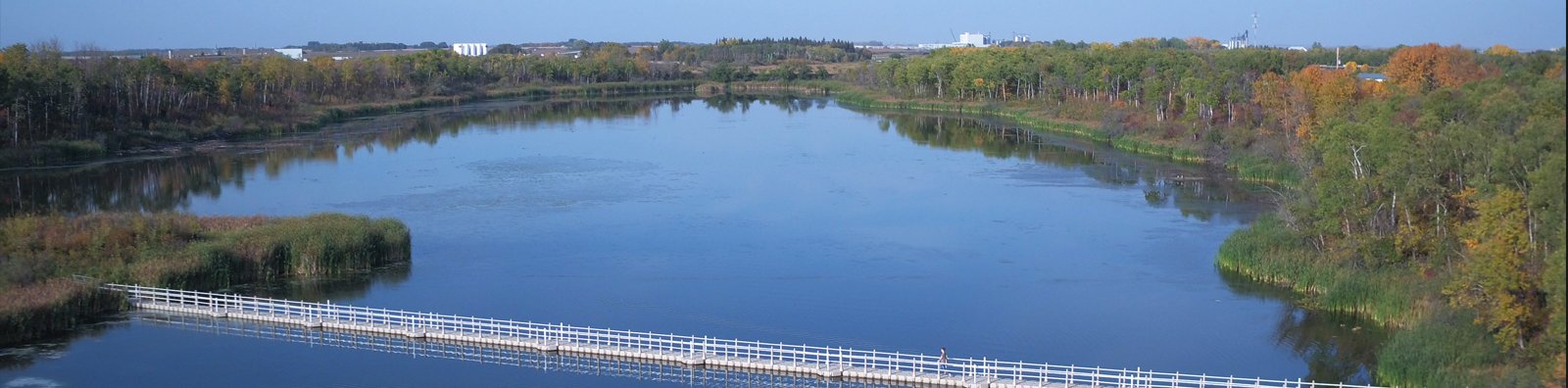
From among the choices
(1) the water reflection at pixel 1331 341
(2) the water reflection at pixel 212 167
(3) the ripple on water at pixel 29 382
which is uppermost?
(2) the water reflection at pixel 212 167

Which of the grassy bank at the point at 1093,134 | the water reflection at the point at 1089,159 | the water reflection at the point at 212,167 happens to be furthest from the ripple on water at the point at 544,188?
the grassy bank at the point at 1093,134

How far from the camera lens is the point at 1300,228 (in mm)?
29578

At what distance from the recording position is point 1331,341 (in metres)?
24.4

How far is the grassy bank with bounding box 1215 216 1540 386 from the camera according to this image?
20.3 m

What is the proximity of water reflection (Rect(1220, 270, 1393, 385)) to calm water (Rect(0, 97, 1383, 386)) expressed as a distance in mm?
80

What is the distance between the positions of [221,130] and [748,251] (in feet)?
124

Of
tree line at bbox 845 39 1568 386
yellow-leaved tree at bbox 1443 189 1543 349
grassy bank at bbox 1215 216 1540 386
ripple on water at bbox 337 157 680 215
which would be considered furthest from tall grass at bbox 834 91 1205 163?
yellow-leaved tree at bbox 1443 189 1543 349

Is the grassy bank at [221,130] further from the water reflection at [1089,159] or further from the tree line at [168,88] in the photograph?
the water reflection at [1089,159]

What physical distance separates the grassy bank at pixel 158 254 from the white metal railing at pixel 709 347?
3.52 ft

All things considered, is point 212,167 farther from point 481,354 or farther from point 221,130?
point 481,354

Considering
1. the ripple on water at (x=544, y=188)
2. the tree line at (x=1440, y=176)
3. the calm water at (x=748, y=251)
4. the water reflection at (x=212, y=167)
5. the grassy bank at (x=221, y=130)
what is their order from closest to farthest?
the tree line at (x=1440, y=176)
the calm water at (x=748, y=251)
the ripple on water at (x=544, y=188)
the water reflection at (x=212, y=167)
the grassy bank at (x=221, y=130)

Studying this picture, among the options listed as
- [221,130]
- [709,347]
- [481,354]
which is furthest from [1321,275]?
[221,130]

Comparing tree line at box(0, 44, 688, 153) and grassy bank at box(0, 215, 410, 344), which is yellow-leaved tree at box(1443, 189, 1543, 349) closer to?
grassy bank at box(0, 215, 410, 344)

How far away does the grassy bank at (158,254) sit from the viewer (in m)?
25.0
